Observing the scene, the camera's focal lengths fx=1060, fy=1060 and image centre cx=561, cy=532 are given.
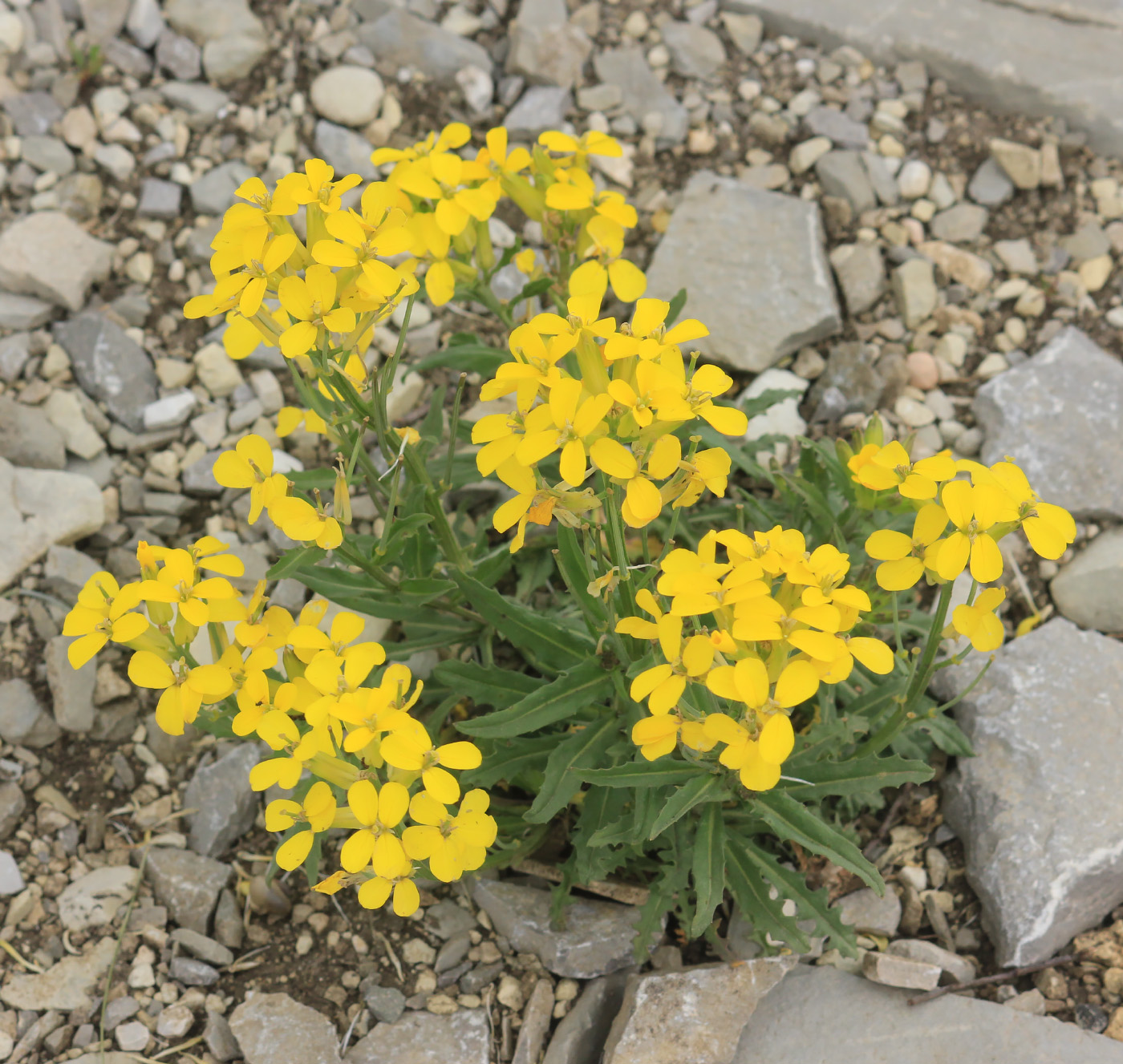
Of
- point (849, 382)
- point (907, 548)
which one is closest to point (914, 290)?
point (849, 382)

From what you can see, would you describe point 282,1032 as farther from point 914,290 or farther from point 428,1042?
point 914,290

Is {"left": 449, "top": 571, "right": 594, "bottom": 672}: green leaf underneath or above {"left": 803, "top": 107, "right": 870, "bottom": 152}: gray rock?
underneath

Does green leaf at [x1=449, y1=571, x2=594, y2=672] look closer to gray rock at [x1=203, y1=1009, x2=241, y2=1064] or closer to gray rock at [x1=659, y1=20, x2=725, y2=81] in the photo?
gray rock at [x1=203, y1=1009, x2=241, y2=1064]

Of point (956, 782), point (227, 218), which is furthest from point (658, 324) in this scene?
point (956, 782)

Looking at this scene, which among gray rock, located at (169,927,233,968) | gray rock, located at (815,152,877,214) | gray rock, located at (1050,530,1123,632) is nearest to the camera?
gray rock, located at (169,927,233,968)

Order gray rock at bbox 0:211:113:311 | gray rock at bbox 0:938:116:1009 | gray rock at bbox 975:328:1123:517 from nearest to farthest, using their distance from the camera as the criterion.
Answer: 1. gray rock at bbox 0:938:116:1009
2. gray rock at bbox 975:328:1123:517
3. gray rock at bbox 0:211:113:311

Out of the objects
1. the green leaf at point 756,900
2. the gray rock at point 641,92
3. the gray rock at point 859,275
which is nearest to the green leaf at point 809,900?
the green leaf at point 756,900

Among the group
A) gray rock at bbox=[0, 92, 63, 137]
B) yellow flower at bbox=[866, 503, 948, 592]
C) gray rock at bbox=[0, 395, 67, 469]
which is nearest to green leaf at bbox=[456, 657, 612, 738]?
yellow flower at bbox=[866, 503, 948, 592]

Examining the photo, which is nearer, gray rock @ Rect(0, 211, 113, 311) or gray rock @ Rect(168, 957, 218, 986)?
gray rock @ Rect(168, 957, 218, 986)
